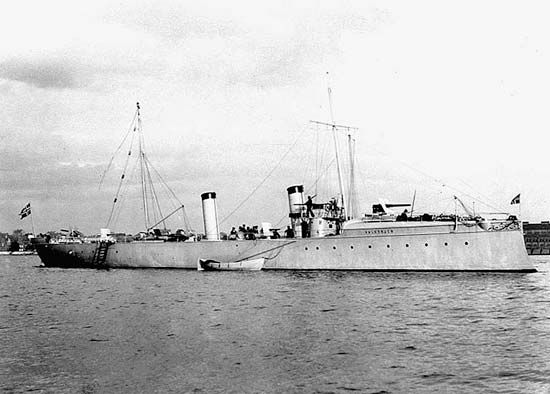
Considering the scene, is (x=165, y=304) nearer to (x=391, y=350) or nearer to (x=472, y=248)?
(x=391, y=350)

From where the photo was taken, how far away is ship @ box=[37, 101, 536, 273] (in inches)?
1164

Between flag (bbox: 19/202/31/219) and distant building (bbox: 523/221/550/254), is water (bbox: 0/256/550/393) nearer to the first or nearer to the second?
flag (bbox: 19/202/31/219)

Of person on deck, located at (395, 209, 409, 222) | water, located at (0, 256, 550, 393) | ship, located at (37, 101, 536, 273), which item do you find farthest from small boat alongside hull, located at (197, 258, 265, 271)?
water, located at (0, 256, 550, 393)

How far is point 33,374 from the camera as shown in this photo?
10812 millimetres

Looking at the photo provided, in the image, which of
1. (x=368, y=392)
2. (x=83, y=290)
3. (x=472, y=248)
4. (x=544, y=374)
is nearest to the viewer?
(x=368, y=392)

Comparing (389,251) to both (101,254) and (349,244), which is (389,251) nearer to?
(349,244)

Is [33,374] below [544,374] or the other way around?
the other way around

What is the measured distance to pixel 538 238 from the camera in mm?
78312

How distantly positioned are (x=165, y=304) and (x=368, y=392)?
12951 millimetres

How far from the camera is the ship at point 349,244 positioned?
29.6 m

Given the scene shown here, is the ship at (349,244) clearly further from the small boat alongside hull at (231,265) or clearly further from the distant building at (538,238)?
the distant building at (538,238)

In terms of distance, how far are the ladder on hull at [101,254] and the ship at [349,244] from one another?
3.98ft

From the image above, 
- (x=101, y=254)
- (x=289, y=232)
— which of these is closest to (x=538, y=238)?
(x=289, y=232)

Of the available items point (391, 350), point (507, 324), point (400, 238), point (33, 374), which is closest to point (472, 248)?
point (400, 238)
